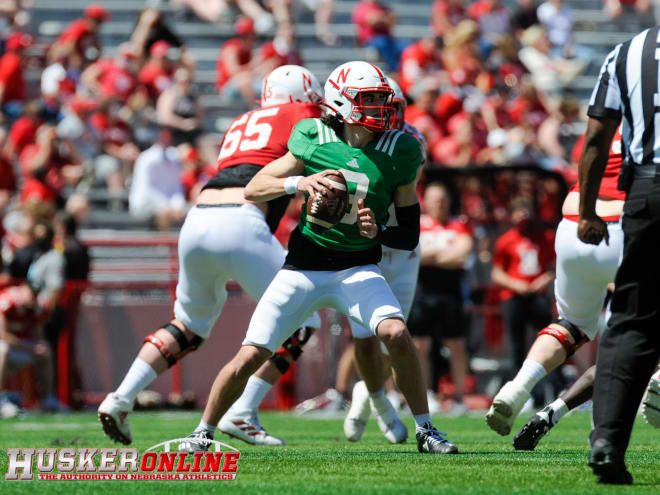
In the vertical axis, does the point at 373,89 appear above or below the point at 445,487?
above

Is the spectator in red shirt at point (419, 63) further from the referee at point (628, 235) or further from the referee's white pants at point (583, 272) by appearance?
the referee at point (628, 235)

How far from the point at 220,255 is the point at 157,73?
10.3 m

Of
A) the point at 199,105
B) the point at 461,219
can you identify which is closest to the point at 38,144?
the point at 199,105

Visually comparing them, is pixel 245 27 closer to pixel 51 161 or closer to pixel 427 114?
pixel 427 114

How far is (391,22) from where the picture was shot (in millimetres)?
19578

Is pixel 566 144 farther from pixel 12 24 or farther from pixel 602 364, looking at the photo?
pixel 602 364

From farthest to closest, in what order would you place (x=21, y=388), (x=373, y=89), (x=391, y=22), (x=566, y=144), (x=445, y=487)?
(x=391, y=22) → (x=566, y=144) → (x=21, y=388) → (x=373, y=89) → (x=445, y=487)

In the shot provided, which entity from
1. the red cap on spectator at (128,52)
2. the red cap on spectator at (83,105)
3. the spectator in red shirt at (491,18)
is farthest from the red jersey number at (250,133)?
the spectator in red shirt at (491,18)

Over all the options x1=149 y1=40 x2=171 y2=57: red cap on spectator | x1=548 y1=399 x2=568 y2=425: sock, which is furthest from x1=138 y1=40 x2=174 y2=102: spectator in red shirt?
x1=548 y1=399 x2=568 y2=425: sock

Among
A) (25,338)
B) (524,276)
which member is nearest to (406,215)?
(524,276)

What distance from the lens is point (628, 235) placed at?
493cm

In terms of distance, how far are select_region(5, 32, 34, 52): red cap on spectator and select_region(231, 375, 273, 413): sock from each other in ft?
33.9

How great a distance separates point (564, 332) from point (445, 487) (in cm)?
222

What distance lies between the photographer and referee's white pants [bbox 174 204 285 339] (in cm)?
710
